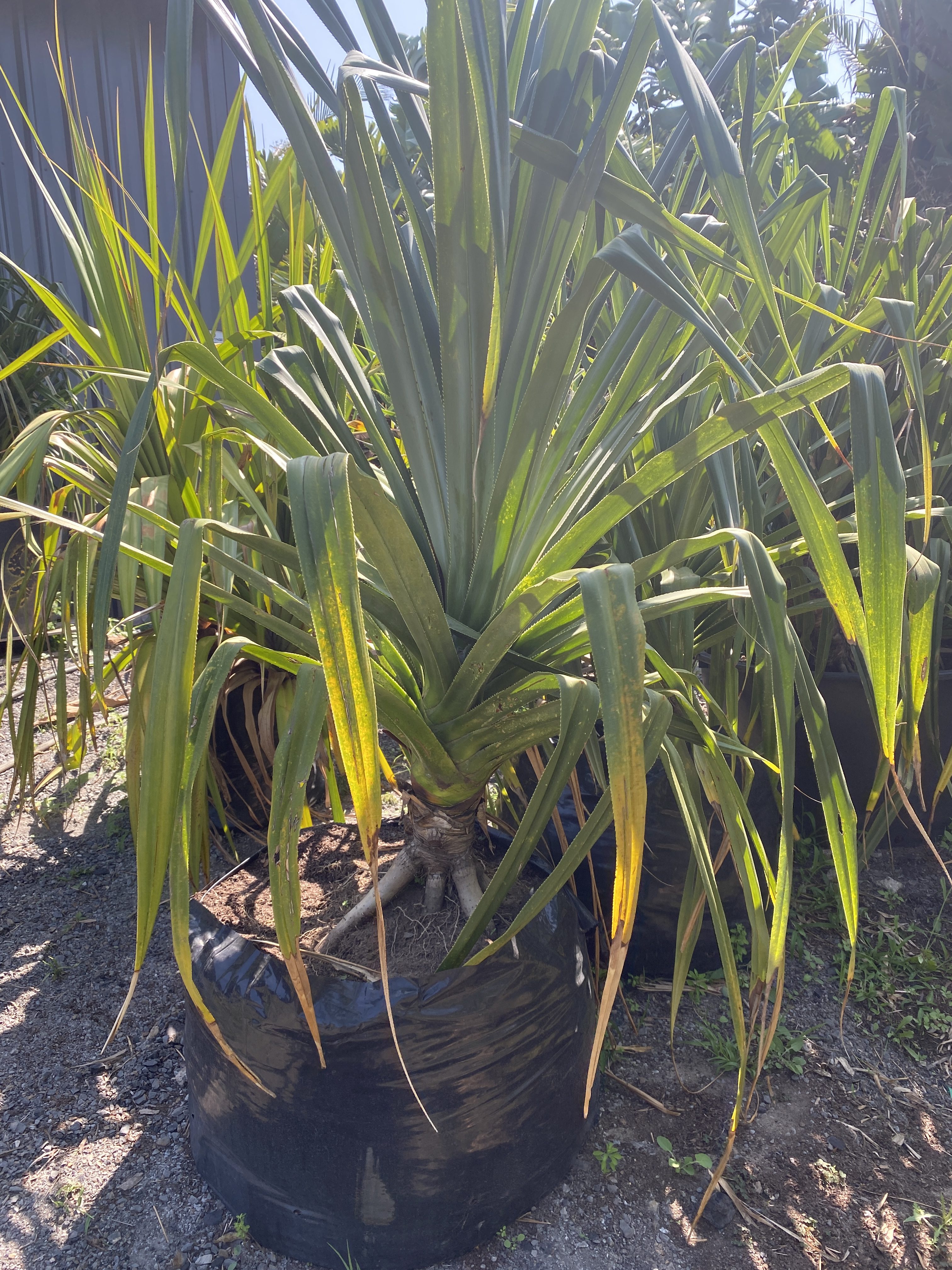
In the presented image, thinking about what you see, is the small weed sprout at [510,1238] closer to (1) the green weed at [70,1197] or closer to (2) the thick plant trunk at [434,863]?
(2) the thick plant trunk at [434,863]

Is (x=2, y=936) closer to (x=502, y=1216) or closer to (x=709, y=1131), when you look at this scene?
(x=502, y=1216)

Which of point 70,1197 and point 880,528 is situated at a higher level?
point 880,528

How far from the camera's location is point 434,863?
3.11 ft

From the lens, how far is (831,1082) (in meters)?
1.13

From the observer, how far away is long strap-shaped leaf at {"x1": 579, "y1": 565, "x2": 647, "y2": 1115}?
497 mm

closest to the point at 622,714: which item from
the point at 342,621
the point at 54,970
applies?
the point at 342,621

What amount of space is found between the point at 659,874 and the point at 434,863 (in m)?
0.46

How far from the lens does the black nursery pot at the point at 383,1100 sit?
0.80m

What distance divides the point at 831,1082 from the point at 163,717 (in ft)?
3.53

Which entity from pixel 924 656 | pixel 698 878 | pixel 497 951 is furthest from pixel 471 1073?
pixel 924 656

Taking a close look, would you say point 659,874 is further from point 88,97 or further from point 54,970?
point 88,97

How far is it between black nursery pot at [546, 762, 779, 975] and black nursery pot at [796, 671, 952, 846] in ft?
1.08

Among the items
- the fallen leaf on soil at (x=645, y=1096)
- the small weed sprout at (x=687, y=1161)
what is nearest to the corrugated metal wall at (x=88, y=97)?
the fallen leaf on soil at (x=645, y=1096)

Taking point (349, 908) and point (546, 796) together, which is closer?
point (546, 796)
